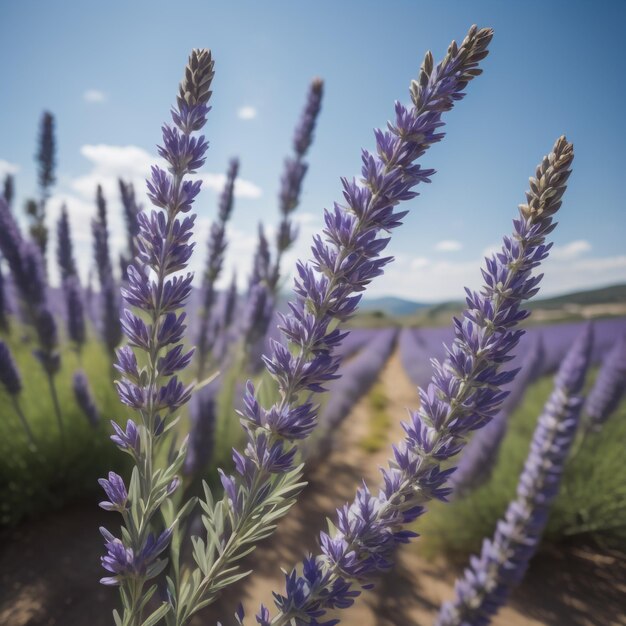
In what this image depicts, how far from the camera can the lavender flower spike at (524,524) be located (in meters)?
1.59

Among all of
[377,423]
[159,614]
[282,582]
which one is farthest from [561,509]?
[159,614]

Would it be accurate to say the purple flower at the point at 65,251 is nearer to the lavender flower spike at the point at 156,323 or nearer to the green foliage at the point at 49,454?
the green foliage at the point at 49,454

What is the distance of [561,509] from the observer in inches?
118

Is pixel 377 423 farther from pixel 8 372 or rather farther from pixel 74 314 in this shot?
pixel 8 372

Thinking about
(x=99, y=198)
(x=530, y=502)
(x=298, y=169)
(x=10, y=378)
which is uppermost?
(x=298, y=169)

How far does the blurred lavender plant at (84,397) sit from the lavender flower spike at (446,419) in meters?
1.91

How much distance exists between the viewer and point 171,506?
73 centimetres

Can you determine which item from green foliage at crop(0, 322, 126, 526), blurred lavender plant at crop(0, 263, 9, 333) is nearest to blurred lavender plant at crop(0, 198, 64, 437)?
green foliage at crop(0, 322, 126, 526)

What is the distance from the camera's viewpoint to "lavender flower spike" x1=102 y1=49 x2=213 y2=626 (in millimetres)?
626

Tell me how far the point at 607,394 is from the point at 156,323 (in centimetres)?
352

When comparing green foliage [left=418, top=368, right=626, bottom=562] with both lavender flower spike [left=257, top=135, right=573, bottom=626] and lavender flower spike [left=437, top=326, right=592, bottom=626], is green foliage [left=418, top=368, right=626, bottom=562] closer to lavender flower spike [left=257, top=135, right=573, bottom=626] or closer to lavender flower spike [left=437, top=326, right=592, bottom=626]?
lavender flower spike [left=437, top=326, right=592, bottom=626]

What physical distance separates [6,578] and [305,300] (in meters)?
2.35

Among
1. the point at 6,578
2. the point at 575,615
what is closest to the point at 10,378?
the point at 6,578

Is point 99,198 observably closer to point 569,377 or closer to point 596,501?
point 569,377
